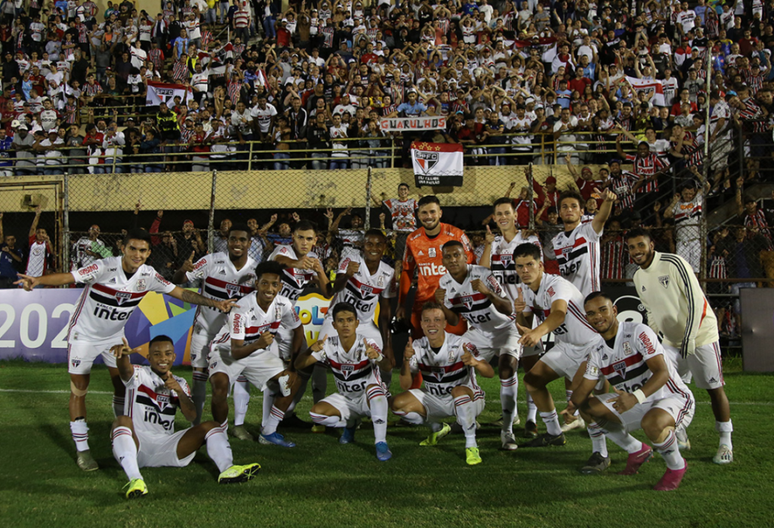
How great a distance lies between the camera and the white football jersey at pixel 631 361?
17.0 ft

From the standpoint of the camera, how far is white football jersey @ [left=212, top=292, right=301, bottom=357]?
261 inches

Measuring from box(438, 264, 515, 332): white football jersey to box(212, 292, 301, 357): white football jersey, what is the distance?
1.78m

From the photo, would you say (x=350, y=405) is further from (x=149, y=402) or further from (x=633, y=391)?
(x=633, y=391)

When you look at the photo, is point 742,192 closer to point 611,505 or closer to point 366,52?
point 611,505

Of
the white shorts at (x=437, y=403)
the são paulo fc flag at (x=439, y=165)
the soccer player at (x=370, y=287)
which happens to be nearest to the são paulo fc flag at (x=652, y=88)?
the são paulo fc flag at (x=439, y=165)

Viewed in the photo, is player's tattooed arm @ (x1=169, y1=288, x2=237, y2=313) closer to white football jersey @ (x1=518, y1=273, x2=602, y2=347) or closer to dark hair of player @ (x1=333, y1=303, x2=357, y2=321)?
dark hair of player @ (x1=333, y1=303, x2=357, y2=321)

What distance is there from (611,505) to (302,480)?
2449mm

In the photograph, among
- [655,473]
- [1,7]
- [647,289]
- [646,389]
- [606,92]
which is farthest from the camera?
[1,7]

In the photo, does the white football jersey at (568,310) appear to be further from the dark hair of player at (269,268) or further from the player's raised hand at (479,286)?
the dark hair of player at (269,268)

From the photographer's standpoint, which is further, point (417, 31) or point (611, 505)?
point (417, 31)

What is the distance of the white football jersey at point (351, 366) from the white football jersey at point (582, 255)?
2341 mm

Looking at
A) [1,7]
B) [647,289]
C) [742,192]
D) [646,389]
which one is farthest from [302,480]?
[1,7]

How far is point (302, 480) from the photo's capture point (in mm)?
5297

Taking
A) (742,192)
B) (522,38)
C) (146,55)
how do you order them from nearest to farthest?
(742,192) → (522,38) → (146,55)
